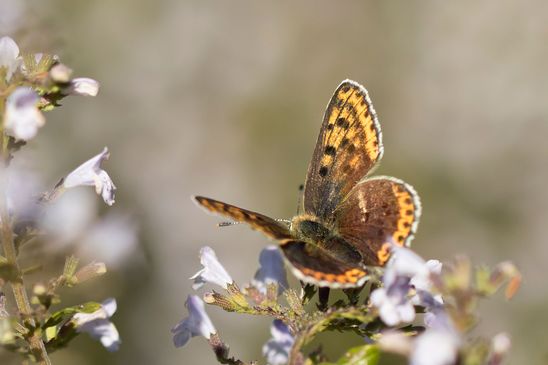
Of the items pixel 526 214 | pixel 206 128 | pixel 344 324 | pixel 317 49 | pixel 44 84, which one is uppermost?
pixel 317 49

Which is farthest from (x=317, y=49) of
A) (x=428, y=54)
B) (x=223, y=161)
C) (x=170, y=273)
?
(x=170, y=273)

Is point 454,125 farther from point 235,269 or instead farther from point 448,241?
point 235,269

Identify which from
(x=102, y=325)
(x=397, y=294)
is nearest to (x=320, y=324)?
(x=397, y=294)

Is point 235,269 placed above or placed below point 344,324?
above

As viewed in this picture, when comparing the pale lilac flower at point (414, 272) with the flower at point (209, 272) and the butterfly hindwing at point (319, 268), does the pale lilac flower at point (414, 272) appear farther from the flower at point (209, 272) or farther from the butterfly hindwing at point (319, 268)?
the flower at point (209, 272)

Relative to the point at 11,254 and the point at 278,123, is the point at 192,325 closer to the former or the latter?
the point at 11,254

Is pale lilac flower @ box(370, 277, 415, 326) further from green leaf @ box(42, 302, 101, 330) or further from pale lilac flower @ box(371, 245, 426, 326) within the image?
green leaf @ box(42, 302, 101, 330)

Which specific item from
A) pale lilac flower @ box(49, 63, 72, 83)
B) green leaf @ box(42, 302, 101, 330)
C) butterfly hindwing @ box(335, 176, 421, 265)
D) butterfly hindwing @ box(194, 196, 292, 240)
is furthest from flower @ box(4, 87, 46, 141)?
butterfly hindwing @ box(335, 176, 421, 265)
